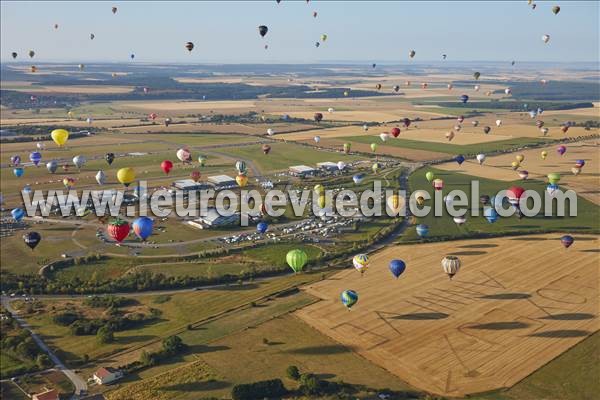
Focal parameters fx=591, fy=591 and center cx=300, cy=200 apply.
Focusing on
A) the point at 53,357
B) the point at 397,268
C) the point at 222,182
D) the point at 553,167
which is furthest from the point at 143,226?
the point at 553,167

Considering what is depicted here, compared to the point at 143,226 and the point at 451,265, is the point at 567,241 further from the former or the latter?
the point at 143,226

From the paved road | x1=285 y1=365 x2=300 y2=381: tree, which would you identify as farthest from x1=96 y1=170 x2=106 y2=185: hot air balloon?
x1=285 y1=365 x2=300 y2=381: tree

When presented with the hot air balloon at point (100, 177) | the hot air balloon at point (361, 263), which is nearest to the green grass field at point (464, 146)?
the hot air balloon at point (100, 177)

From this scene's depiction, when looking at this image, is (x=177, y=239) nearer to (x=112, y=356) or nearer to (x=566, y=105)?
(x=112, y=356)

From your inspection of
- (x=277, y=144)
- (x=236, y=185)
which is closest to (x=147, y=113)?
(x=277, y=144)

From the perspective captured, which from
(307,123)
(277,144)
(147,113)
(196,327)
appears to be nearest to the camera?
(196,327)
